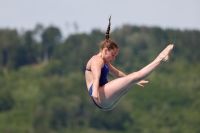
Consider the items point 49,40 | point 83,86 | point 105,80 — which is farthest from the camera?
point 49,40

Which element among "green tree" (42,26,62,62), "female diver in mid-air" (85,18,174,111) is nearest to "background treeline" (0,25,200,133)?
"green tree" (42,26,62,62)

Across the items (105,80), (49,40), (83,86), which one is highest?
(105,80)

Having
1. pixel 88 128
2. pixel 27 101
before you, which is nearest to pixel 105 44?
pixel 88 128

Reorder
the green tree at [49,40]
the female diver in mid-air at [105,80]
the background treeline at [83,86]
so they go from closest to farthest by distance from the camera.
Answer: the female diver in mid-air at [105,80]
the background treeline at [83,86]
the green tree at [49,40]

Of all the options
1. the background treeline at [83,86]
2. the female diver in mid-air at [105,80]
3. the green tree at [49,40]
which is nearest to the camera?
the female diver in mid-air at [105,80]

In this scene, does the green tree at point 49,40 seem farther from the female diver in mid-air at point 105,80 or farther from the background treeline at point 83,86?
the female diver in mid-air at point 105,80

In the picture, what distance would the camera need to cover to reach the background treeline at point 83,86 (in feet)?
286

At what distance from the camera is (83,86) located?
3723 inches

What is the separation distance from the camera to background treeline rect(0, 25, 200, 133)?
87.3m

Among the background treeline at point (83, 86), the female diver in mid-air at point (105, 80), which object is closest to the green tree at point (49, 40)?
the background treeline at point (83, 86)

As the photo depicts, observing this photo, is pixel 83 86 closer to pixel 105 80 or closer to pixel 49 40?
pixel 49 40

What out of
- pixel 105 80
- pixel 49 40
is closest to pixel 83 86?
pixel 49 40

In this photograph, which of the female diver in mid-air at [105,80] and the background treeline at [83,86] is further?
the background treeline at [83,86]

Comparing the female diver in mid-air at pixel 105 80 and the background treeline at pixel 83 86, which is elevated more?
the female diver in mid-air at pixel 105 80
